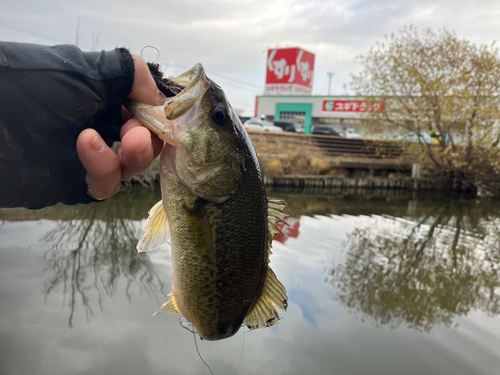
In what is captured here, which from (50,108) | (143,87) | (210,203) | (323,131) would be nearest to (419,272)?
(210,203)

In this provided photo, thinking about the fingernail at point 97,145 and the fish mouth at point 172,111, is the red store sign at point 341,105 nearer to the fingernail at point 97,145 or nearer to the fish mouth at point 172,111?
the fish mouth at point 172,111

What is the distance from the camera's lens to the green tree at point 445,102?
2258 centimetres

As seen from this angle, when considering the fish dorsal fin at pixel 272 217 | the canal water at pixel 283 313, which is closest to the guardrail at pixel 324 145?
the canal water at pixel 283 313

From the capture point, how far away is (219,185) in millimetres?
1646

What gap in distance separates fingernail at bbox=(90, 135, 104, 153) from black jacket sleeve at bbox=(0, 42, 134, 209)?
0.41 feet

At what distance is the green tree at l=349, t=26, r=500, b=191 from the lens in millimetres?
22578

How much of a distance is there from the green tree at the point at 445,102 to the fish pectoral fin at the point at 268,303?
24855mm

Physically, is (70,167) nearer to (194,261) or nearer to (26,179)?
(26,179)

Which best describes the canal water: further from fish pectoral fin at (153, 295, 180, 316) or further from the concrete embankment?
the concrete embankment

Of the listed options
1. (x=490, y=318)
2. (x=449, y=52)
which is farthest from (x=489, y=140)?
(x=490, y=318)

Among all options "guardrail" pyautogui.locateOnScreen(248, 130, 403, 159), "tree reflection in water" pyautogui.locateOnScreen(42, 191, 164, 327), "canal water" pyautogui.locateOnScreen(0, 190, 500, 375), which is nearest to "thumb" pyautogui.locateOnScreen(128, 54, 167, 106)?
"canal water" pyautogui.locateOnScreen(0, 190, 500, 375)

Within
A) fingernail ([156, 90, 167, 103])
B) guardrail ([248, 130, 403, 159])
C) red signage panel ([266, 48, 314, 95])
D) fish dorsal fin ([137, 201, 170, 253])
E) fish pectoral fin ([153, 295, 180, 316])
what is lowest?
fish pectoral fin ([153, 295, 180, 316])

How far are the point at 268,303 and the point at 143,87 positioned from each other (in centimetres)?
117

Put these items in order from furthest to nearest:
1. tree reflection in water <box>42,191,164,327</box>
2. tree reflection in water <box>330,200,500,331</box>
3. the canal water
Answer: tree reflection in water <box>330,200,500,331</box> < tree reflection in water <box>42,191,164,327</box> < the canal water
